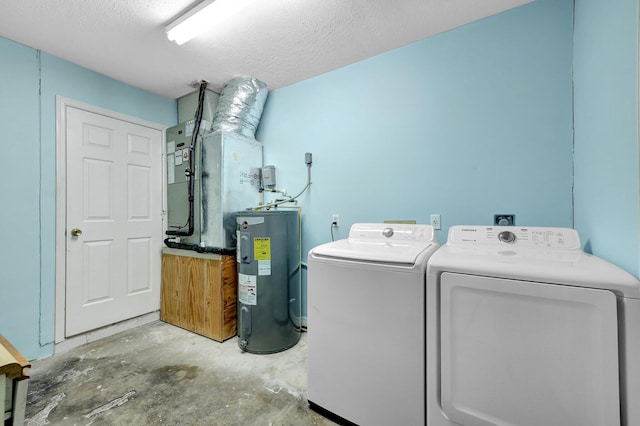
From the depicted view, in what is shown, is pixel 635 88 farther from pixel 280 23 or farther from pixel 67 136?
pixel 67 136

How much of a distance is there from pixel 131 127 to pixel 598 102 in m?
3.57

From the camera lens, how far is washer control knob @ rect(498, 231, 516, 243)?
1476mm

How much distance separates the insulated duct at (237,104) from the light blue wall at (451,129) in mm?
458

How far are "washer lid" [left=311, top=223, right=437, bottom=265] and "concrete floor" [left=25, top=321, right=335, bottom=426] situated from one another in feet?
3.14

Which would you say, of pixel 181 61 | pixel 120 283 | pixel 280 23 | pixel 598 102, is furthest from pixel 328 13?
pixel 120 283

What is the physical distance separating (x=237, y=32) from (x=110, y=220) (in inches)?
82.0

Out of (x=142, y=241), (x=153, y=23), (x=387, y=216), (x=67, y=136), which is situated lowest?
(x=142, y=241)

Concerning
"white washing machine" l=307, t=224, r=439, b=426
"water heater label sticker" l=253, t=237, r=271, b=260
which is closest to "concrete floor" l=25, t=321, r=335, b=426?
"white washing machine" l=307, t=224, r=439, b=426

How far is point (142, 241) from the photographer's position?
9.04 ft

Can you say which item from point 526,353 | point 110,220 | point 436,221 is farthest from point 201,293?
point 526,353

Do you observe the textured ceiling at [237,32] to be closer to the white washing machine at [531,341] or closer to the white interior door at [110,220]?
the white interior door at [110,220]

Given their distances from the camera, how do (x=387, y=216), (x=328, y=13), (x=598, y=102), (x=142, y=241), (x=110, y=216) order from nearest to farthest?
(x=598, y=102), (x=328, y=13), (x=387, y=216), (x=110, y=216), (x=142, y=241)

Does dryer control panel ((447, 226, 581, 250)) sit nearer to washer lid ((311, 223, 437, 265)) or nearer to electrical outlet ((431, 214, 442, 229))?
washer lid ((311, 223, 437, 265))

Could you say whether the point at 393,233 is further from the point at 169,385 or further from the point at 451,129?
the point at 169,385
